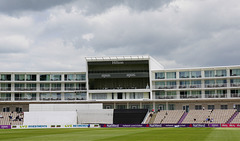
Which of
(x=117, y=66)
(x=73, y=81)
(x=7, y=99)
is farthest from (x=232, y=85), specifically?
(x=7, y=99)

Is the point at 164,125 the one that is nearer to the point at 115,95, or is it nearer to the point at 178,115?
the point at 178,115

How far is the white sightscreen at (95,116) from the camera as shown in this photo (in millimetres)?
92688

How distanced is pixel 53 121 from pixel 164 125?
92.9 ft

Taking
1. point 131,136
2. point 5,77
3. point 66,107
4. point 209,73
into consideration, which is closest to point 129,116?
point 66,107

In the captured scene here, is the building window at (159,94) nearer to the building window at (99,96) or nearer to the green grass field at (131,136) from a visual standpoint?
the building window at (99,96)

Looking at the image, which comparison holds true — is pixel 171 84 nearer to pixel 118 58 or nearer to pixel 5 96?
pixel 118 58

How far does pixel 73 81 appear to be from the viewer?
105m

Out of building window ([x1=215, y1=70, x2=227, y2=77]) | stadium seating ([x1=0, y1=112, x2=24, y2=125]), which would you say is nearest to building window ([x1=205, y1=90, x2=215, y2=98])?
building window ([x1=215, y1=70, x2=227, y2=77])

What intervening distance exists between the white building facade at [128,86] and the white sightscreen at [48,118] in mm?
12634

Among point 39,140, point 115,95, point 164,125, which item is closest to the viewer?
point 39,140

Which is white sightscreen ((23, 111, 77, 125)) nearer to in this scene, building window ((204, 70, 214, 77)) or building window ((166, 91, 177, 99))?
building window ((166, 91, 177, 99))

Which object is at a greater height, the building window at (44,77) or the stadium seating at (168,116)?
the building window at (44,77)

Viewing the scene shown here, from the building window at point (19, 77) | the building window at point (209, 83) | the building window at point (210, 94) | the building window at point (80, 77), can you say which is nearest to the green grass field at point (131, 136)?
the building window at point (210, 94)

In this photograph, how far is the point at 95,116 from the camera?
9288 cm
